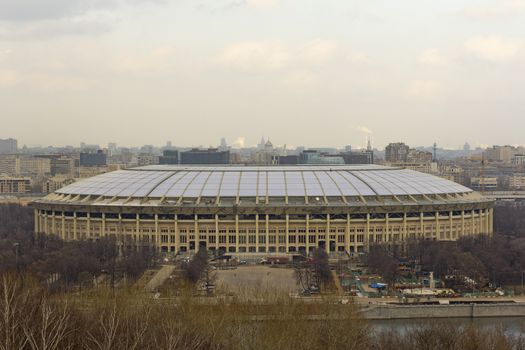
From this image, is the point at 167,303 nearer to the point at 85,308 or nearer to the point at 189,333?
the point at 85,308

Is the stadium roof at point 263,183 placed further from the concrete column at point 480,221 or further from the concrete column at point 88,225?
the concrete column at point 480,221

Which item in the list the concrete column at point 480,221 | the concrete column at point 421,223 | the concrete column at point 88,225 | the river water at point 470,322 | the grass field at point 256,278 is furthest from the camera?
the concrete column at point 480,221

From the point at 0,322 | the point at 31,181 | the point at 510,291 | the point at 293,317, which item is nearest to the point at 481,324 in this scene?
the point at 510,291

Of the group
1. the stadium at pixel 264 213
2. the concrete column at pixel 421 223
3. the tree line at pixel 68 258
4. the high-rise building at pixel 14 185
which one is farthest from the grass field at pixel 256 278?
the high-rise building at pixel 14 185

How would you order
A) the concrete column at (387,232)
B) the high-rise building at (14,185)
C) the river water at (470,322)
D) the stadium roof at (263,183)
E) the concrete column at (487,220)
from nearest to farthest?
the river water at (470,322) < the concrete column at (387,232) < the stadium roof at (263,183) < the concrete column at (487,220) < the high-rise building at (14,185)

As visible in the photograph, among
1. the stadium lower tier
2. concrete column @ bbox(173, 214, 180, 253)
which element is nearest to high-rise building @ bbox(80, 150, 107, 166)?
the stadium lower tier

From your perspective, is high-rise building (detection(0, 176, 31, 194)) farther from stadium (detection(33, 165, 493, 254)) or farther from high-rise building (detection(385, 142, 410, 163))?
stadium (detection(33, 165, 493, 254))

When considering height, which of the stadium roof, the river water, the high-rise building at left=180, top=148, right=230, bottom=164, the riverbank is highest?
the high-rise building at left=180, top=148, right=230, bottom=164
